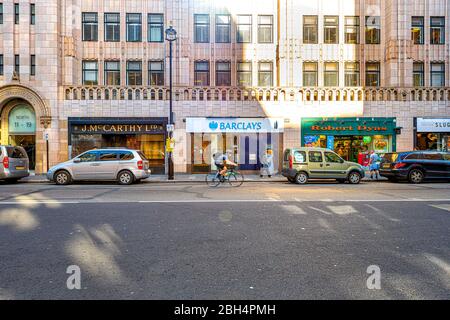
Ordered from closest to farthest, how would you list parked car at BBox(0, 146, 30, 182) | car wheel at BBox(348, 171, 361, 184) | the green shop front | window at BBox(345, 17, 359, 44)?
parked car at BBox(0, 146, 30, 182)
car wheel at BBox(348, 171, 361, 184)
the green shop front
window at BBox(345, 17, 359, 44)

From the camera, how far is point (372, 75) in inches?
961

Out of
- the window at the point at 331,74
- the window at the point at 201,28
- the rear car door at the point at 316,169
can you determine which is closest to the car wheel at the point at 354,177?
the rear car door at the point at 316,169

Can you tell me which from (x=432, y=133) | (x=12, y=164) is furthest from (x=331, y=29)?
(x=12, y=164)

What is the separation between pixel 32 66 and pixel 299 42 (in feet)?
58.0

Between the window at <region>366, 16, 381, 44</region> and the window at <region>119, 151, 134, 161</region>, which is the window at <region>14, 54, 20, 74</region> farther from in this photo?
the window at <region>366, 16, 381, 44</region>

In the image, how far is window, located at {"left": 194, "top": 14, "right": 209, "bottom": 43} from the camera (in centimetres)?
2366

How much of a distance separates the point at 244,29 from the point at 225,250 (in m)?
21.2

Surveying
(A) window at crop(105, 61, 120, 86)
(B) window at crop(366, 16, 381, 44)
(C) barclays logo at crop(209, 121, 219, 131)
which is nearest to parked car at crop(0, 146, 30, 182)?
(A) window at crop(105, 61, 120, 86)

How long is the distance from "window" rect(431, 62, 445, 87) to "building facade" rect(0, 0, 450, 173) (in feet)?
0.28

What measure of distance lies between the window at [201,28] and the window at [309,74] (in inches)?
278

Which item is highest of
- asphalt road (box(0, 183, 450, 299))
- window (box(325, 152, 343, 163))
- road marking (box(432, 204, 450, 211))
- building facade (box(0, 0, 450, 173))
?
building facade (box(0, 0, 450, 173))

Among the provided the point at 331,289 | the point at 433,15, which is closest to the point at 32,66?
the point at 331,289

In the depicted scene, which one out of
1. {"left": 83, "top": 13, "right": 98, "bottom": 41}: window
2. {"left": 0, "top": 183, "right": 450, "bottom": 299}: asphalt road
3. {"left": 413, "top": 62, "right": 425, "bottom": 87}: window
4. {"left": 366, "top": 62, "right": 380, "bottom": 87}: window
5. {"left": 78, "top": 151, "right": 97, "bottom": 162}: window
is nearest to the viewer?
{"left": 0, "top": 183, "right": 450, "bottom": 299}: asphalt road

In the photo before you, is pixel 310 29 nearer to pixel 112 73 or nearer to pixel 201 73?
pixel 201 73
